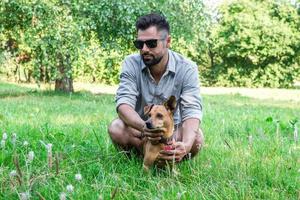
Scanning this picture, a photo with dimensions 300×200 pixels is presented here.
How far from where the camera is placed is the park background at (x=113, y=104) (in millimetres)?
3414

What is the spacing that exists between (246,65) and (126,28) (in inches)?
789

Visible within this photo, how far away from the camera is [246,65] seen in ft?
107

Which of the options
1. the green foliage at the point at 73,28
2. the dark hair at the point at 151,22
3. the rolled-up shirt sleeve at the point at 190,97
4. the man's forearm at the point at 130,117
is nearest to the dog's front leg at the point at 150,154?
the man's forearm at the point at 130,117

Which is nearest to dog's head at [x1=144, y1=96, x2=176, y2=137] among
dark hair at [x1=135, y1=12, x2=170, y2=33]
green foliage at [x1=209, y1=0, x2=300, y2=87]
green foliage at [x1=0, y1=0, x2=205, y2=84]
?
dark hair at [x1=135, y1=12, x2=170, y2=33]

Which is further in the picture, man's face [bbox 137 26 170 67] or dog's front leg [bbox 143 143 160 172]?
man's face [bbox 137 26 170 67]

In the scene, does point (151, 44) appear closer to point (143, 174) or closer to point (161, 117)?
point (161, 117)

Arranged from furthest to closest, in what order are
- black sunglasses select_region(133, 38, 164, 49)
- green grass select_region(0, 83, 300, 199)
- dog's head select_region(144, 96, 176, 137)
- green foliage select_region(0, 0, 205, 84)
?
1. green foliage select_region(0, 0, 205, 84)
2. black sunglasses select_region(133, 38, 164, 49)
3. dog's head select_region(144, 96, 176, 137)
4. green grass select_region(0, 83, 300, 199)

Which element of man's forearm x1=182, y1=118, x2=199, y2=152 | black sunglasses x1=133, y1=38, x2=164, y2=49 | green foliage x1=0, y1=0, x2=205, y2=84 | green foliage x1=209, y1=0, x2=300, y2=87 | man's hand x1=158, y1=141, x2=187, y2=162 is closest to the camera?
man's hand x1=158, y1=141, x2=187, y2=162

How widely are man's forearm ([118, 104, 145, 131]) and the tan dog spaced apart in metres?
0.24

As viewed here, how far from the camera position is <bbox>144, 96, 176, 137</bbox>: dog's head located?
3.61 metres

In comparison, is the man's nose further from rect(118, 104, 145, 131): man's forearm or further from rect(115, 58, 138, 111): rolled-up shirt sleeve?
rect(118, 104, 145, 131): man's forearm

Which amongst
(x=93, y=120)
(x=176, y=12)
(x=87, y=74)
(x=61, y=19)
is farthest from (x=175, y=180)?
(x=87, y=74)

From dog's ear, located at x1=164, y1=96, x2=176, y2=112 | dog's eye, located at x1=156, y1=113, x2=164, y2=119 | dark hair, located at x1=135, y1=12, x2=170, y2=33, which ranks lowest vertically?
dog's eye, located at x1=156, y1=113, x2=164, y2=119

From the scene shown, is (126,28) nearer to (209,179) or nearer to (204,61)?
(209,179)
